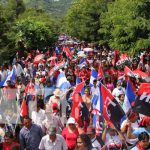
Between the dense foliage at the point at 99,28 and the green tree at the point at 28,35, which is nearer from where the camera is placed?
the dense foliage at the point at 99,28

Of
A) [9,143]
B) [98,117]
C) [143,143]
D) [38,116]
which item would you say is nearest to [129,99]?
[98,117]

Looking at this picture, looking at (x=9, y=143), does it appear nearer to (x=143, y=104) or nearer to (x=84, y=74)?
(x=143, y=104)

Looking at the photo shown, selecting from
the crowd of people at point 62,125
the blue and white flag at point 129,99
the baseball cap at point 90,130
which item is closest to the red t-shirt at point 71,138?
the crowd of people at point 62,125

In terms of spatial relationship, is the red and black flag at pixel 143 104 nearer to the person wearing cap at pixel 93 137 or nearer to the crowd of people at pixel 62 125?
the crowd of people at pixel 62 125

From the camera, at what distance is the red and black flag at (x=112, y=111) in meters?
8.29

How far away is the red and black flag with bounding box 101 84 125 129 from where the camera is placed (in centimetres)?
829

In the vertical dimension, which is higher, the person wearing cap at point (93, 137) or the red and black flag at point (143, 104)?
the red and black flag at point (143, 104)

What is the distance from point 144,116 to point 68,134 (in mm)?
1320

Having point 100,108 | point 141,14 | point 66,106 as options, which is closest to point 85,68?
point 141,14

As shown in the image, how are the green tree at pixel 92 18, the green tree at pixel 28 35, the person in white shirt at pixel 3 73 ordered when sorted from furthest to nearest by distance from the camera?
the green tree at pixel 92 18, the green tree at pixel 28 35, the person in white shirt at pixel 3 73

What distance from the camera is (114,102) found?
28.1 ft

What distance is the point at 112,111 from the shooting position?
332 inches

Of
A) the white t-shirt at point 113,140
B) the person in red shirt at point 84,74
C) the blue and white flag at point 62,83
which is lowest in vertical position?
the person in red shirt at point 84,74

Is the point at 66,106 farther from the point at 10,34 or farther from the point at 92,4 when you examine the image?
the point at 92,4
